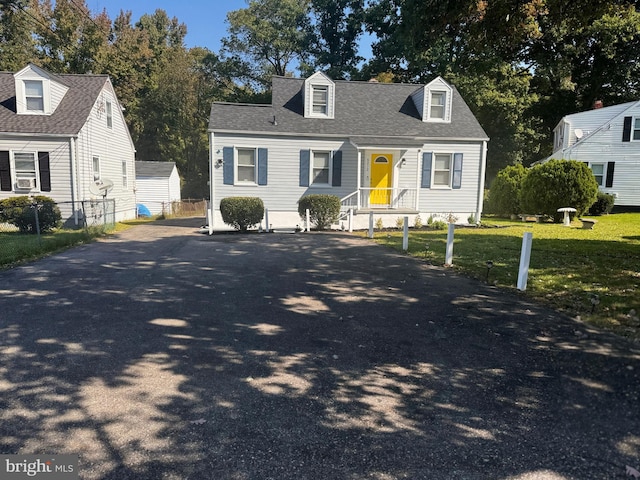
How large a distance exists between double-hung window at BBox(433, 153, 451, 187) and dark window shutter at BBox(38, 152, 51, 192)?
644 inches

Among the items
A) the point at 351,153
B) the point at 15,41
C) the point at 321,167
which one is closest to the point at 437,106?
the point at 351,153

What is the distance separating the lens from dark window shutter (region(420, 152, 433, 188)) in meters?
18.2

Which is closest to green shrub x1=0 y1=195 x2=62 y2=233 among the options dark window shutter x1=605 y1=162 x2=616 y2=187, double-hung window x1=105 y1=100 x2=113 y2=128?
double-hung window x1=105 y1=100 x2=113 y2=128

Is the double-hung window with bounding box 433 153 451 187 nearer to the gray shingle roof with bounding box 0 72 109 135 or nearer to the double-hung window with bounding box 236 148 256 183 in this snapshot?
the double-hung window with bounding box 236 148 256 183

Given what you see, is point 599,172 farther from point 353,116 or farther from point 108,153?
point 108,153

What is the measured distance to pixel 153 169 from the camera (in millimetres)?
30719

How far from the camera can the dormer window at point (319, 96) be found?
→ 721 inches

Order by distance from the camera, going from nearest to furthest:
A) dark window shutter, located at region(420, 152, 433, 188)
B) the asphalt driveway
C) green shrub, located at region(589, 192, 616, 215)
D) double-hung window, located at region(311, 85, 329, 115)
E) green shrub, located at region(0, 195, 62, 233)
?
the asphalt driveway, green shrub, located at region(0, 195, 62, 233), dark window shutter, located at region(420, 152, 433, 188), double-hung window, located at region(311, 85, 329, 115), green shrub, located at region(589, 192, 616, 215)

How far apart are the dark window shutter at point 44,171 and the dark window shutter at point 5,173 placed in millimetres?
1199

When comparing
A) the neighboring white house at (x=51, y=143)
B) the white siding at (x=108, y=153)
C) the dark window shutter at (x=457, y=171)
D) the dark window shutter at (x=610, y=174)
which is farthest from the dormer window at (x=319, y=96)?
the dark window shutter at (x=610, y=174)

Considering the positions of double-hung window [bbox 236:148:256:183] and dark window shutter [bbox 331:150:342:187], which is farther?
dark window shutter [bbox 331:150:342:187]

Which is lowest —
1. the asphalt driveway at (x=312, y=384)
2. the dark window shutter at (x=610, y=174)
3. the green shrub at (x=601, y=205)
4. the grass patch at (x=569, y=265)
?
the asphalt driveway at (x=312, y=384)

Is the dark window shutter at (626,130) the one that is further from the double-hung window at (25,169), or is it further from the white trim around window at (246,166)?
the double-hung window at (25,169)

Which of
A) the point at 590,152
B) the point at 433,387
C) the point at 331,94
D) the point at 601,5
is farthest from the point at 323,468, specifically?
the point at 590,152
